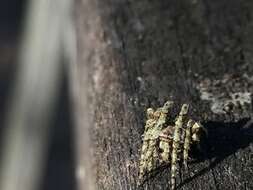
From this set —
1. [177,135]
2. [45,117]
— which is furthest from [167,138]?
[45,117]

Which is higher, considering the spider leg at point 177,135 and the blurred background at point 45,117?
the blurred background at point 45,117

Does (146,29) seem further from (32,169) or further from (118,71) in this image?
(32,169)

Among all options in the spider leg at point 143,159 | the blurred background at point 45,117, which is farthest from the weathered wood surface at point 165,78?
the blurred background at point 45,117

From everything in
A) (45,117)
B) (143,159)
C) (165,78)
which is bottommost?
(143,159)

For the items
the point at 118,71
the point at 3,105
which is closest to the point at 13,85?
the point at 3,105

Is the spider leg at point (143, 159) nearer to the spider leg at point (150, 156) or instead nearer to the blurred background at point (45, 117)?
the spider leg at point (150, 156)

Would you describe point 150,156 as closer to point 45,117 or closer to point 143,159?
point 143,159
